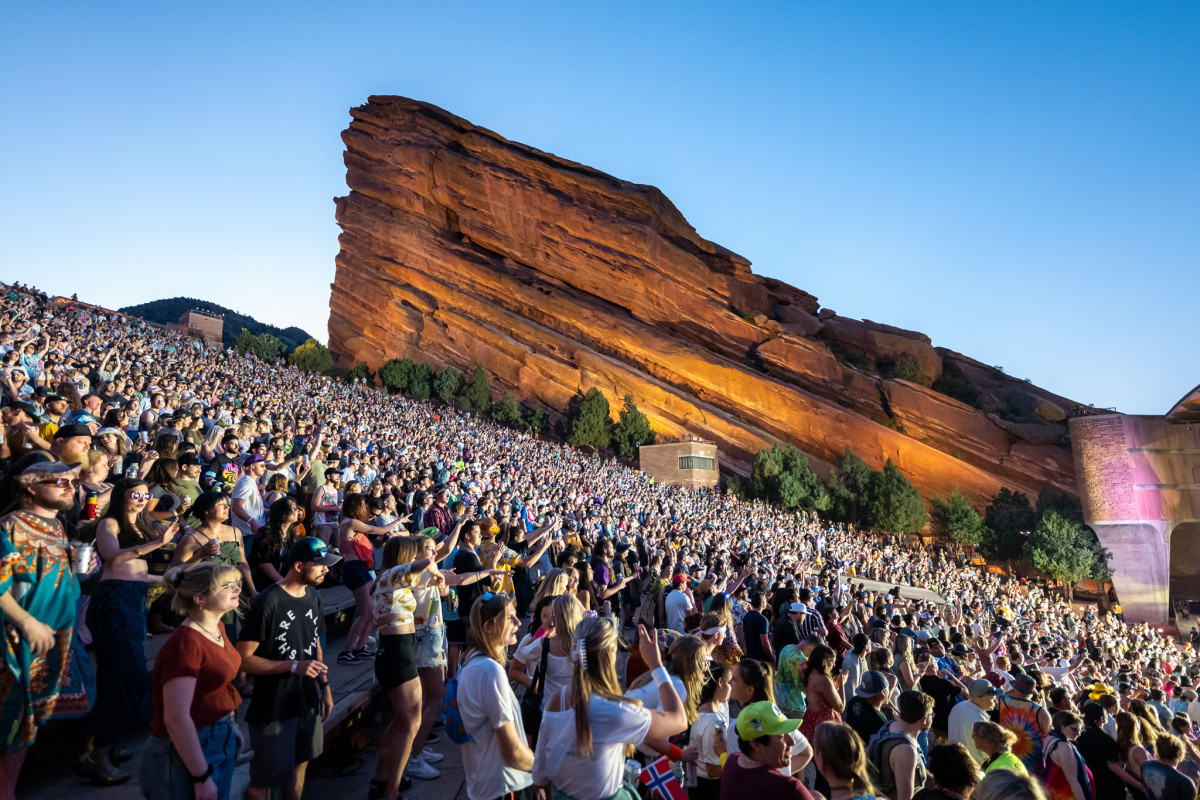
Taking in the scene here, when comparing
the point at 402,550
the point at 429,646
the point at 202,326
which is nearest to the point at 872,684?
the point at 429,646

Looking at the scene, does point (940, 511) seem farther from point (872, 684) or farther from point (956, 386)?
point (872, 684)

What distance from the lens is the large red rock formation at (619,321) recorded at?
2019 inches

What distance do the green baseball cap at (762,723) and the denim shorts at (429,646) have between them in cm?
225

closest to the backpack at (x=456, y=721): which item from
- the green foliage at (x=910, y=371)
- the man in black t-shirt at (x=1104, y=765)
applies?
the man in black t-shirt at (x=1104, y=765)

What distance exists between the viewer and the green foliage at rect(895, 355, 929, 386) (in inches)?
2165

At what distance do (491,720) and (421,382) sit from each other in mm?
55364

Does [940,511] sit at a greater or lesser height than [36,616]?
greater

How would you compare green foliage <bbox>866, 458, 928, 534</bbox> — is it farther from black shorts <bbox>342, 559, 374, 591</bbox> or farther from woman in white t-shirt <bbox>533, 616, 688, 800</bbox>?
woman in white t-shirt <bbox>533, 616, 688, 800</bbox>

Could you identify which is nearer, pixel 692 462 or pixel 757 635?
pixel 757 635

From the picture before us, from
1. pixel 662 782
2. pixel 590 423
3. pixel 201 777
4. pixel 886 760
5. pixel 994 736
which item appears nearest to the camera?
pixel 201 777

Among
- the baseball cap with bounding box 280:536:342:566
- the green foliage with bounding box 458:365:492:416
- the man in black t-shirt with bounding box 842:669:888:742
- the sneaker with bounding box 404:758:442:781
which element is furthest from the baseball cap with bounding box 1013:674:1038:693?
the green foliage with bounding box 458:365:492:416

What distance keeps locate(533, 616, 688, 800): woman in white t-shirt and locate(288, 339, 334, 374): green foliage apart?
199ft

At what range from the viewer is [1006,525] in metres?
44.6

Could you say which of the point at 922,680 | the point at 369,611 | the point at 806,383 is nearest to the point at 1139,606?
the point at 806,383
